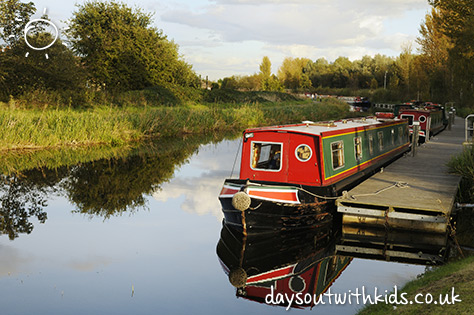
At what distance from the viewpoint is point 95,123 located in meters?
25.8

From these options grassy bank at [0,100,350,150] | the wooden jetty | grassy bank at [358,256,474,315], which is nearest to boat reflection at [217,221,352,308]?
the wooden jetty

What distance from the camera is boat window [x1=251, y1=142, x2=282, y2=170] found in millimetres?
12211

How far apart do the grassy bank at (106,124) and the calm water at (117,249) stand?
4.48 meters

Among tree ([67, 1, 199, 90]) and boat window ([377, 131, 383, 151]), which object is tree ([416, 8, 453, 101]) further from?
boat window ([377, 131, 383, 151])

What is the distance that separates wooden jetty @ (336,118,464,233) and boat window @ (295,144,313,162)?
120cm

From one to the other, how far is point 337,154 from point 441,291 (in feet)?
22.5

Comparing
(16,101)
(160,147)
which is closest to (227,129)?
(160,147)

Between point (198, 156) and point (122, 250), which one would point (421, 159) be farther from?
point (122, 250)

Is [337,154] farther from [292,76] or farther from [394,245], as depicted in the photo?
[292,76]

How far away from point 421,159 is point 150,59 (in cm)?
3175

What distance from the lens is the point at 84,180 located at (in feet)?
57.2

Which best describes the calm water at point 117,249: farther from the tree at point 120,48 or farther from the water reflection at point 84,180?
the tree at point 120,48

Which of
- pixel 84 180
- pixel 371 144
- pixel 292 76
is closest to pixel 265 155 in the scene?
pixel 371 144

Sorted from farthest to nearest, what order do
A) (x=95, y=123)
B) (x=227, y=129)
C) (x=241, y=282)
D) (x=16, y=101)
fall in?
1. (x=227, y=129)
2. (x=16, y=101)
3. (x=95, y=123)
4. (x=241, y=282)
